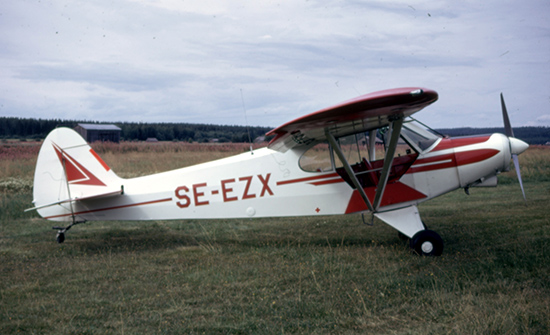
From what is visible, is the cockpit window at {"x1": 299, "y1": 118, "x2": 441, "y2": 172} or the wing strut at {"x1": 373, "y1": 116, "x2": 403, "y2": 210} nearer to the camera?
the wing strut at {"x1": 373, "y1": 116, "x2": 403, "y2": 210}

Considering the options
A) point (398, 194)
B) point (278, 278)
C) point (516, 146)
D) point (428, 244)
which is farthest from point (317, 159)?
point (516, 146)

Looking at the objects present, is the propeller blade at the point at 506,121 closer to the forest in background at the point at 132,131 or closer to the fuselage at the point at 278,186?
the fuselage at the point at 278,186

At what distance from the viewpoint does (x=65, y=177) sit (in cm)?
845

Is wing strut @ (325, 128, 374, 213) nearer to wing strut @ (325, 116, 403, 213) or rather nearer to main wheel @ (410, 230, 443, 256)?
wing strut @ (325, 116, 403, 213)

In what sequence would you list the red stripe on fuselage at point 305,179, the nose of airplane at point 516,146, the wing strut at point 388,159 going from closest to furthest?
1. the wing strut at point 388,159
2. the nose of airplane at point 516,146
3. the red stripe on fuselage at point 305,179

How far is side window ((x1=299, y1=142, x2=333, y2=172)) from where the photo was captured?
7.91m

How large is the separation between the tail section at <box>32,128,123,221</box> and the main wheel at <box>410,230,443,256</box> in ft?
17.4

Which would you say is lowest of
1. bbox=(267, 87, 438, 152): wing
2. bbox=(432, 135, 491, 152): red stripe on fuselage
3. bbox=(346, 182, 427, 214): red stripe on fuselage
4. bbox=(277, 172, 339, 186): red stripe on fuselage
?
bbox=(346, 182, 427, 214): red stripe on fuselage

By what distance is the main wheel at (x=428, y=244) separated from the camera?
700cm

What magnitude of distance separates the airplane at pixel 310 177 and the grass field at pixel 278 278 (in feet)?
2.34

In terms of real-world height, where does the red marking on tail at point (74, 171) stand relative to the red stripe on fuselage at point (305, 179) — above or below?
above

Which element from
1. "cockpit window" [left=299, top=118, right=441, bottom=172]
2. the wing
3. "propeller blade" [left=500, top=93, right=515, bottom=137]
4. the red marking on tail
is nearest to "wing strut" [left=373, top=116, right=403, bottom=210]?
the wing

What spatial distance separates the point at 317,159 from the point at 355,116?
1.60m

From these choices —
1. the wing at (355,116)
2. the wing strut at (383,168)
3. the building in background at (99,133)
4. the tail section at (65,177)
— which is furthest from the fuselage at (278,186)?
the building in background at (99,133)
